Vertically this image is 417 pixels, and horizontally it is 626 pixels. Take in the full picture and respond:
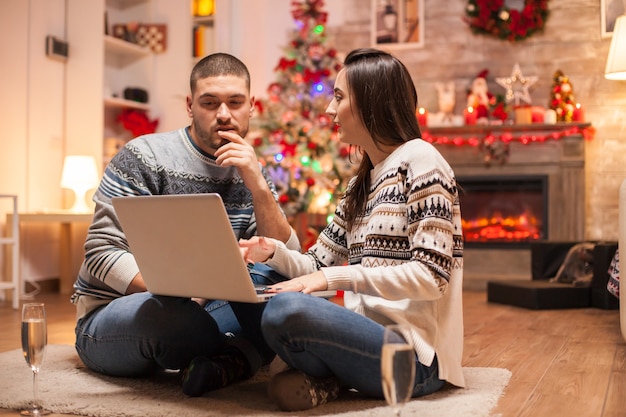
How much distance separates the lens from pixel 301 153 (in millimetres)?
6230

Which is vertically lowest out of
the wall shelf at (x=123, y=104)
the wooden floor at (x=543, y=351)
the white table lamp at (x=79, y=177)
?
the wooden floor at (x=543, y=351)

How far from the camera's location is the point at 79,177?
534cm

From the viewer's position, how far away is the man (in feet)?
7.22

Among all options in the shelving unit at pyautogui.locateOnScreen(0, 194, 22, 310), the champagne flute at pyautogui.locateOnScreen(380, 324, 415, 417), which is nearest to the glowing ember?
the shelving unit at pyautogui.locateOnScreen(0, 194, 22, 310)

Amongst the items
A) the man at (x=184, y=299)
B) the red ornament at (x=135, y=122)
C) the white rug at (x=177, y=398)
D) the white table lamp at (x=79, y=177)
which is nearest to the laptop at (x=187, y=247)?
the man at (x=184, y=299)

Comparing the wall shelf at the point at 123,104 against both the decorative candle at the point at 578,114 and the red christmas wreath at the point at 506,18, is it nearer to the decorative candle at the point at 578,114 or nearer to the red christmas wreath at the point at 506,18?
the red christmas wreath at the point at 506,18

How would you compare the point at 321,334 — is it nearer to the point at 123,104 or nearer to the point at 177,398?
the point at 177,398

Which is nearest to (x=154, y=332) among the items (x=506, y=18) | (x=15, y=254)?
(x=15, y=254)

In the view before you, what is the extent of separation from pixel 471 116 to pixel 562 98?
2.20 ft

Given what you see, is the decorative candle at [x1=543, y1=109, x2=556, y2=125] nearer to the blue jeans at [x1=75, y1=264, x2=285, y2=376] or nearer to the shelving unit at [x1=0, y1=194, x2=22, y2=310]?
the shelving unit at [x1=0, y1=194, x2=22, y2=310]

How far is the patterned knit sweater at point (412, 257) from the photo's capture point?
6.22 feet

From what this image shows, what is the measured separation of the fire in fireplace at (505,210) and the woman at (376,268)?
14.3ft

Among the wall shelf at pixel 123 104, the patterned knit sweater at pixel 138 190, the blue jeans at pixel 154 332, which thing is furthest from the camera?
the wall shelf at pixel 123 104

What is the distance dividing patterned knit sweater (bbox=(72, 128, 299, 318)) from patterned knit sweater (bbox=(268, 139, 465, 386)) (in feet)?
1.29
